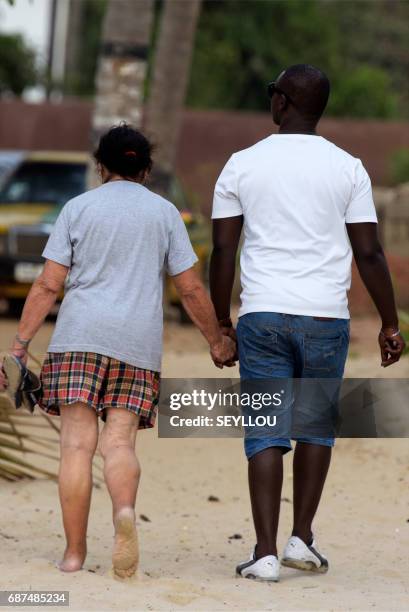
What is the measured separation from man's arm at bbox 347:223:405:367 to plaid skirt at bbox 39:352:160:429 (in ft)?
2.79

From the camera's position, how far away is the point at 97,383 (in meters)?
4.80

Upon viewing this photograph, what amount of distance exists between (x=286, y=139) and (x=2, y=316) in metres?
8.92

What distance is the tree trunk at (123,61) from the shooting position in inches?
438

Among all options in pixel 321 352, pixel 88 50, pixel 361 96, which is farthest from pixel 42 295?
pixel 88 50

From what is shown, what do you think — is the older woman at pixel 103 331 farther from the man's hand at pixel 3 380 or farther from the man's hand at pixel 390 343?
the man's hand at pixel 390 343

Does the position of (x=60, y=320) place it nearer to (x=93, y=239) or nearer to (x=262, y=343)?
(x=93, y=239)

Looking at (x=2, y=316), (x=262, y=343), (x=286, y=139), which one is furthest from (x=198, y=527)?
(x=2, y=316)

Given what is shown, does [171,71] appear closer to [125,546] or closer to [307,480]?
[307,480]

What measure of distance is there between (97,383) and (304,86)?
130cm

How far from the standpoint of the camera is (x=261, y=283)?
4895 millimetres

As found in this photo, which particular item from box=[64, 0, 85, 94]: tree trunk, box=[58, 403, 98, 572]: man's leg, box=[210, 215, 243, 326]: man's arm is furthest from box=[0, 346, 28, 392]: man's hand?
→ box=[64, 0, 85, 94]: tree trunk

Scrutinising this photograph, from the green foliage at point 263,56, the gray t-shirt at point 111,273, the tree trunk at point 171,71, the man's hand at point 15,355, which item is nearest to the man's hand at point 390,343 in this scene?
the gray t-shirt at point 111,273

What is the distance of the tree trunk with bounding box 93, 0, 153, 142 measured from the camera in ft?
36.5

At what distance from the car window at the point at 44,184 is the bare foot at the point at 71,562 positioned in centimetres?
897
